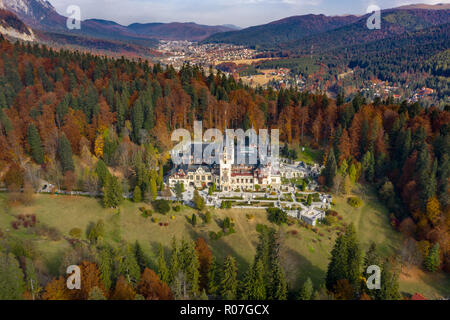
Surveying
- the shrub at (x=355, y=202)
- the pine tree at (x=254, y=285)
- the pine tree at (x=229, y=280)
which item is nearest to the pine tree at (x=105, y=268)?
the pine tree at (x=229, y=280)

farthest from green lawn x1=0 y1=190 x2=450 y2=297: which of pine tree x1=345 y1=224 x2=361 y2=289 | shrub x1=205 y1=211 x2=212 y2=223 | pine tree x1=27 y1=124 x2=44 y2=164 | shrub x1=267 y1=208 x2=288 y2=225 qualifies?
pine tree x1=27 y1=124 x2=44 y2=164

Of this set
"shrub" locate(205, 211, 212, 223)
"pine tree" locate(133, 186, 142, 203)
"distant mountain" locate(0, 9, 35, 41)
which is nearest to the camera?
"shrub" locate(205, 211, 212, 223)

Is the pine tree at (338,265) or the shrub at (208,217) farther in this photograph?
the shrub at (208,217)

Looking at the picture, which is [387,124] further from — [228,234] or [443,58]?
[443,58]

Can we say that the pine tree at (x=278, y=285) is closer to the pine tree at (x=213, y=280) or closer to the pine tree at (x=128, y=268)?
the pine tree at (x=213, y=280)

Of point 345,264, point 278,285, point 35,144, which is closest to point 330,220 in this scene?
point 345,264

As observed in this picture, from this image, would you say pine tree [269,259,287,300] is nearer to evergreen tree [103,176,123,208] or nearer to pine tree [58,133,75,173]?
evergreen tree [103,176,123,208]
